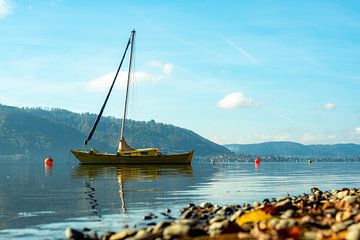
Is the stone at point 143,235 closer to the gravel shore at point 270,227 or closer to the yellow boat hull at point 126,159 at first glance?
the gravel shore at point 270,227

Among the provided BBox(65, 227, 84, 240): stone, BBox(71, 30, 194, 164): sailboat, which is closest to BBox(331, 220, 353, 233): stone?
BBox(65, 227, 84, 240): stone

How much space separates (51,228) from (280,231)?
11075 millimetres

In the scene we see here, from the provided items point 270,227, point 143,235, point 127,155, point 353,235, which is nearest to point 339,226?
point 353,235

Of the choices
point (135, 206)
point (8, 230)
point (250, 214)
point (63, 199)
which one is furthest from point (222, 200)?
point (8, 230)

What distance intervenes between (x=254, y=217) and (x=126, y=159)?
86572 mm

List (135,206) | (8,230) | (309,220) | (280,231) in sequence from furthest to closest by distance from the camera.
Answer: (135,206)
(8,230)
(309,220)
(280,231)

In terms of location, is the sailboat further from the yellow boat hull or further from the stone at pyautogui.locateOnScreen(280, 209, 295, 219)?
the stone at pyautogui.locateOnScreen(280, 209, 295, 219)

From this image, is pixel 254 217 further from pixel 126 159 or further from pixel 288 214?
pixel 126 159

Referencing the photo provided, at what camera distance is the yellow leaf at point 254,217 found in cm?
1916

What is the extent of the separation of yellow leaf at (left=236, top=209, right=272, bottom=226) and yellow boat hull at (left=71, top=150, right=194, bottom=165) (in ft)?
282

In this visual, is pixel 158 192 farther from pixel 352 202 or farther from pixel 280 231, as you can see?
pixel 280 231

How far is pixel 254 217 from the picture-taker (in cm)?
1928

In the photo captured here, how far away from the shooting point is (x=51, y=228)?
2180 centimetres

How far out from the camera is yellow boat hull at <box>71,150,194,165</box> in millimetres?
104688
